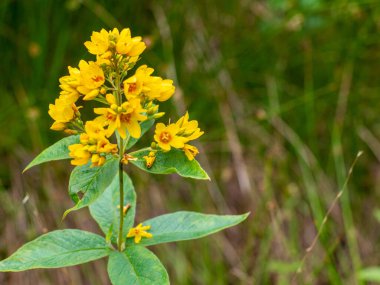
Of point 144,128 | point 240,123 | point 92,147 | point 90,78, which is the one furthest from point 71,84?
point 240,123

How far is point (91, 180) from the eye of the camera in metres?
1.23

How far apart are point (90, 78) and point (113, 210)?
441mm

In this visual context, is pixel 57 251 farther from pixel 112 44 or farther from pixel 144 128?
pixel 112 44

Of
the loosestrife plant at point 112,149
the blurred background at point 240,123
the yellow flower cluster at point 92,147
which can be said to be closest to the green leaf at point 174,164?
A: the loosestrife plant at point 112,149

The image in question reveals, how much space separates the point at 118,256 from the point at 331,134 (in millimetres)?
2107

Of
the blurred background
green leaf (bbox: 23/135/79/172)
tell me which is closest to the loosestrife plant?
green leaf (bbox: 23/135/79/172)

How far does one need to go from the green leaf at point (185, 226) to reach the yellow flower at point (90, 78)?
0.41 metres

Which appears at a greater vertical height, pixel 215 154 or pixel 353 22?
pixel 353 22

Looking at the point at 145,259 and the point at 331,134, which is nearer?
the point at 145,259

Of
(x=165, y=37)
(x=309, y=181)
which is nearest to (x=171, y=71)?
(x=165, y=37)

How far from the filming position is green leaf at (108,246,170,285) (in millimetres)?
1234

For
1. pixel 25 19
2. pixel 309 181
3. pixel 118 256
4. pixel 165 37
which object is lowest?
pixel 309 181

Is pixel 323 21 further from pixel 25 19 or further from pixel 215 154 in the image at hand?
pixel 25 19

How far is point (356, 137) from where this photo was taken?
3186mm
